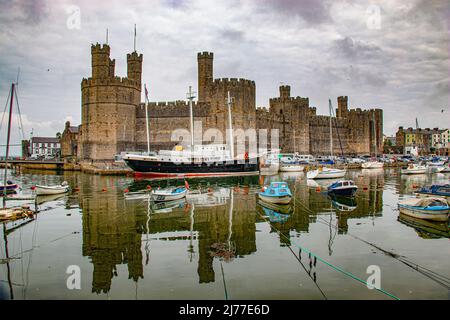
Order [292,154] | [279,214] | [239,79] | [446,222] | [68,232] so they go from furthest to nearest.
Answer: [292,154]
[239,79]
[279,214]
[446,222]
[68,232]

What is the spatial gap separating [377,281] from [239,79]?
44.3 m

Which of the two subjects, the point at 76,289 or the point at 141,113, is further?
the point at 141,113

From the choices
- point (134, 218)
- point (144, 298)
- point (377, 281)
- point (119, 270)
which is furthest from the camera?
point (134, 218)

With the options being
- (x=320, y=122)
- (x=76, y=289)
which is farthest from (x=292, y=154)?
(x=76, y=289)

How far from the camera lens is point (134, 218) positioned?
54.0 ft

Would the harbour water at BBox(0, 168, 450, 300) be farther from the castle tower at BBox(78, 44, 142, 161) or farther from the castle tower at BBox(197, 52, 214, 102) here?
the castle tower at BBox(197, 52, 214, 102)

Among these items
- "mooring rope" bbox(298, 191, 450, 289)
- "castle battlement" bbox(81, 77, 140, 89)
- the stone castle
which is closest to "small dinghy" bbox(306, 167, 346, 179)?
the stone castle

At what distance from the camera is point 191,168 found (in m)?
40.8

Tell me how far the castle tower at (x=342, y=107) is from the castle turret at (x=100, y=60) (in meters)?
46.6

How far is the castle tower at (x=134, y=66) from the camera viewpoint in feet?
169

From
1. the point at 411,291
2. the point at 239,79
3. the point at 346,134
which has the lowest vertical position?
the point at 411,291

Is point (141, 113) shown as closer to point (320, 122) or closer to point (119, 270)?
point (320, 122)

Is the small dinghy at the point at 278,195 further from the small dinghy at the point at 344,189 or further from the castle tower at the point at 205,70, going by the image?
the castle tower at the point at 205,70

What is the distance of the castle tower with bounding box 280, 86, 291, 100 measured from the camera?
208 ft
